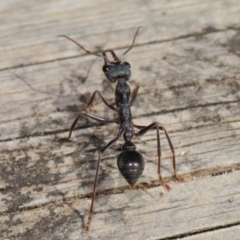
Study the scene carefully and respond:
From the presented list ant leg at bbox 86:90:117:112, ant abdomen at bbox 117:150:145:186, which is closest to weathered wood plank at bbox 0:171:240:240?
ant abdomen at bbox 117:150:145:186

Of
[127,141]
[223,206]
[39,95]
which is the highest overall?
[39,95]

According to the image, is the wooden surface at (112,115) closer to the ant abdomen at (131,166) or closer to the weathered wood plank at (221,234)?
the weathered wood plank at (221,234)

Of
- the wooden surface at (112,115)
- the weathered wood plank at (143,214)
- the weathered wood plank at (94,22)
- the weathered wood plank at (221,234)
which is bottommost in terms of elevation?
the weathered wood plank at (221,234)

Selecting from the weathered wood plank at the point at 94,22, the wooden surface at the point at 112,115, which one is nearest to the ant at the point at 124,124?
the wooden surface at the point at 112,115

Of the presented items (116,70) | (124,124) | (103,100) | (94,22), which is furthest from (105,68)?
(94,22)

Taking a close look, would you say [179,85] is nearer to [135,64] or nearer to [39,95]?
[135,64]

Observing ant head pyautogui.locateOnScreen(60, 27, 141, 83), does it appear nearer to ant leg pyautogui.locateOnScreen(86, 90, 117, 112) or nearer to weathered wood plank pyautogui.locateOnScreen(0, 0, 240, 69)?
ant leg pyautogui.locateOnScreen(86, 90, 117, 112)

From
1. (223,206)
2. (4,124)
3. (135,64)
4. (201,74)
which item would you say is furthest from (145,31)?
(223,206)
